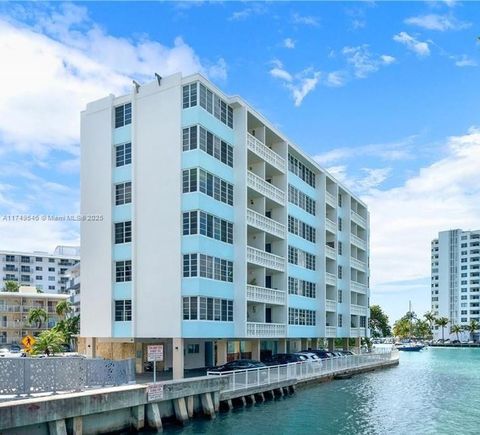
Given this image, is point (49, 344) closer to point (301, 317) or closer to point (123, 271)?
point (123, 271)

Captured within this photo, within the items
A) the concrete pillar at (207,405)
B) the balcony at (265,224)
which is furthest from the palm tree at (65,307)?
the concrete pillar at (207,405)

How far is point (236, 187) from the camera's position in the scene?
5016cm

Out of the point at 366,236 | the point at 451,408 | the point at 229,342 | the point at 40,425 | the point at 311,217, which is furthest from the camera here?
the point at 366,236

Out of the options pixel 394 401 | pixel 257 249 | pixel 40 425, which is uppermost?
pixel 257 249

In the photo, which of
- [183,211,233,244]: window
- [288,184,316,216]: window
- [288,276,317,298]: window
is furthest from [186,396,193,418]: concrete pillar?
[288,184,316,216]: window

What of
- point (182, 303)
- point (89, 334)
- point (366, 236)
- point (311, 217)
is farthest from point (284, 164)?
point (366, 236)

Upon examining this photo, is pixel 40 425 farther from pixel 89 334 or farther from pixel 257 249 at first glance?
pixel 257 249

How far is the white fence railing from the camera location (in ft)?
126

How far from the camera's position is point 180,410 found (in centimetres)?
3228

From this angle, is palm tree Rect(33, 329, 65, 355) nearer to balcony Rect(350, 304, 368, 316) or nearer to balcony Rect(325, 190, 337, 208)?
balcony Rect(325, 190, 337, 208)

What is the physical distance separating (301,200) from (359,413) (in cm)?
3062

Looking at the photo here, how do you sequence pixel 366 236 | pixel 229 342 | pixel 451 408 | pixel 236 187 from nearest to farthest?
pixel 451 408 < pixel 236 187 < pixel 229 342 < pixel 366 236

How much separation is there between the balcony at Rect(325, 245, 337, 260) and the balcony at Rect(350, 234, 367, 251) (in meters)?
7.84

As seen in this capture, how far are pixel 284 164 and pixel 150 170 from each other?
17.5 meters
